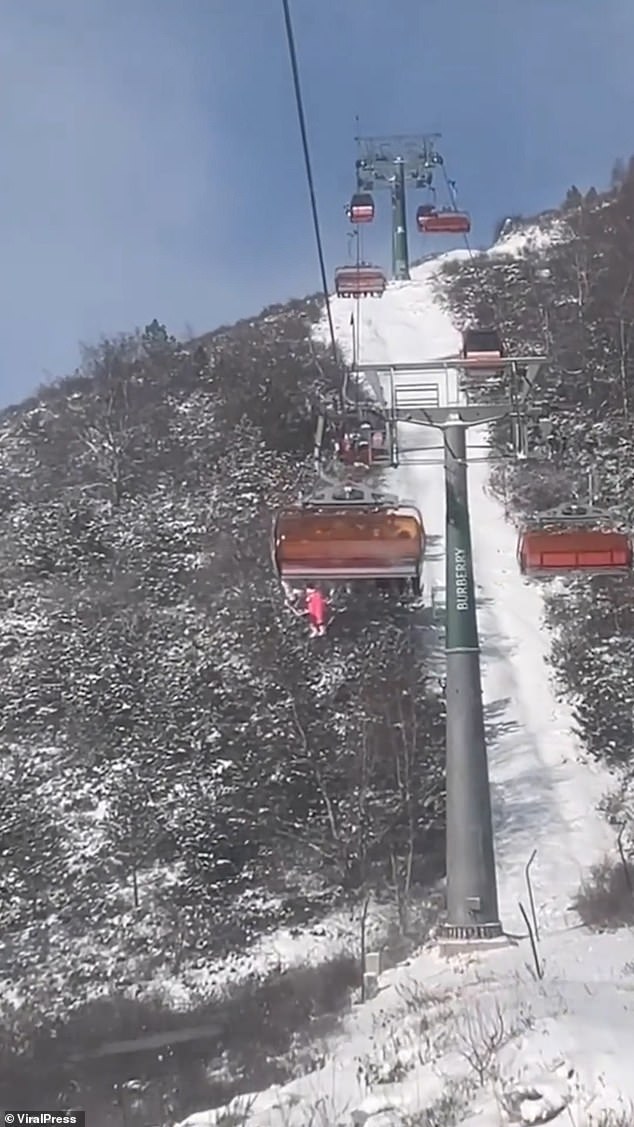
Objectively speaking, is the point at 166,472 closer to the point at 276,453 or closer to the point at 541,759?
the point at 276,453

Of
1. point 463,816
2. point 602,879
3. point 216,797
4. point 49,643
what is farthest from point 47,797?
point 463,816

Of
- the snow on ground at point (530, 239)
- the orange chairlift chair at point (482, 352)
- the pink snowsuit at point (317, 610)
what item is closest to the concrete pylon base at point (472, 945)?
the pink snowsuit at point (317, 610)

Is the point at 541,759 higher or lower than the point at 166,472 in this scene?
lower

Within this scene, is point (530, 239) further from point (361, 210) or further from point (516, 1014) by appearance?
point (516, 1014)

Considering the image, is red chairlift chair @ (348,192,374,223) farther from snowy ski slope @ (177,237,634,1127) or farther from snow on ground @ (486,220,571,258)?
snowy ski slope @ (177,237,634,1127)

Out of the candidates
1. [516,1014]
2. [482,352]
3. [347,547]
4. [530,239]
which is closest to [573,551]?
[347,547]

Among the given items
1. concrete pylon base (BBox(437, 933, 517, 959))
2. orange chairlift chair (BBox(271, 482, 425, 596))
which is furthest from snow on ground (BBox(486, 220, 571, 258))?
orange chairlift chair (BBox(271, 482, 425, 596))

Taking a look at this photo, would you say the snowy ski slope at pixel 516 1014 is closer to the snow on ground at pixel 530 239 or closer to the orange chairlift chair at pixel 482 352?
the orange chairlift chair at pixel 482 352
